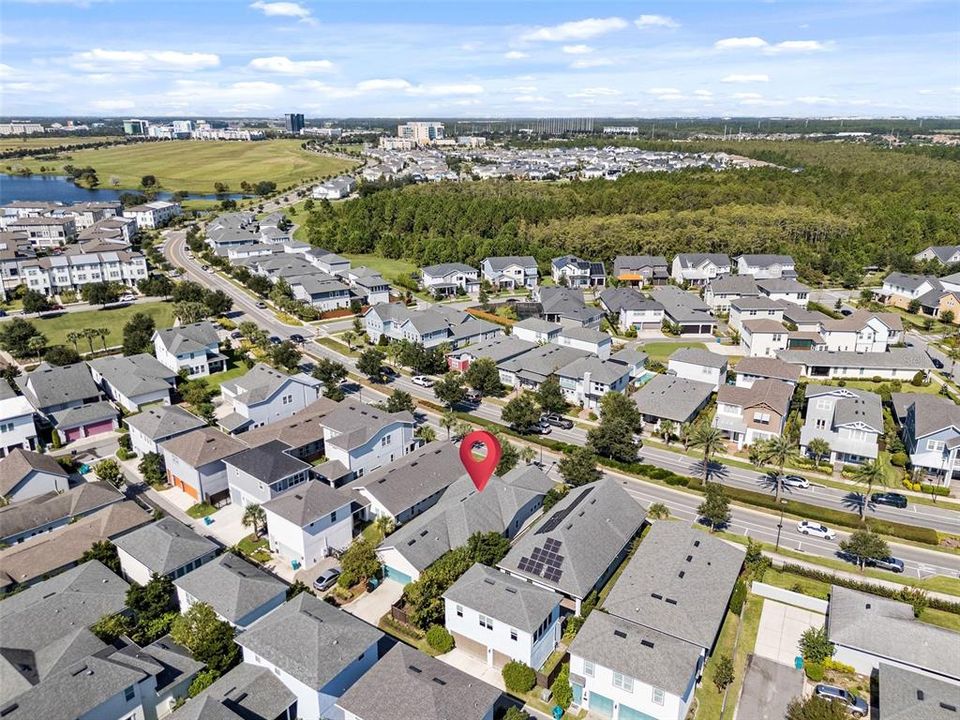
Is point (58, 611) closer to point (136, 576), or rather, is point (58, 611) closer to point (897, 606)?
point (136, 576)

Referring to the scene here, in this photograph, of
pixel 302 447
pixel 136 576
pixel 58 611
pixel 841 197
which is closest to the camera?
pixel 58 611

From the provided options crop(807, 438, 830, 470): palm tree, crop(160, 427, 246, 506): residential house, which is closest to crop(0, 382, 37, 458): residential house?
crop(160, 427, 246, 506): residential house

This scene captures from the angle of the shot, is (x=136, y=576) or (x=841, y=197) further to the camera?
(x=841, y=197)

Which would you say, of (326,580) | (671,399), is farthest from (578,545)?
(671,399)

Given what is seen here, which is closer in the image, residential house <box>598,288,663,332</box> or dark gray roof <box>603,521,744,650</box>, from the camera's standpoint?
dark gray roof <box>603,521,744,650</box>

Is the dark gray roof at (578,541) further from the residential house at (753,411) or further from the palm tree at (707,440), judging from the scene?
the residential house at (753,411)

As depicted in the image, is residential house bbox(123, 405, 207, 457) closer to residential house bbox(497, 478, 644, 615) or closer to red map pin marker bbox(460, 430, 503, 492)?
red map pin marker bbox(460, 430, 503, 492)

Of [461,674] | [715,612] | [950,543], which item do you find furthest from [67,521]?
[950,543]

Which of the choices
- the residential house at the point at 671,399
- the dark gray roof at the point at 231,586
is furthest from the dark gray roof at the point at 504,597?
the residential house at the point at 671,399
